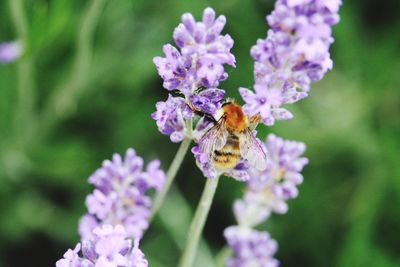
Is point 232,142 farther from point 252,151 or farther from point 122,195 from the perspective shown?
point 122,195

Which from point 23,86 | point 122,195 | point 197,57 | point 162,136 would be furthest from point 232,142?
point 162,136

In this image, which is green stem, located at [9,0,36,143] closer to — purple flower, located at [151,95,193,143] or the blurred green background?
the blurred green background

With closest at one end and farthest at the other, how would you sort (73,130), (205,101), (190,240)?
(205,101) < (190,240) < (73,130)

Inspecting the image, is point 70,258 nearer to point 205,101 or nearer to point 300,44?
point 205,101

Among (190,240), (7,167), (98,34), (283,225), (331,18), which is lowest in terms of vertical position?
(190,240)

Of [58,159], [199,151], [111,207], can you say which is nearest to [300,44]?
[199,151]

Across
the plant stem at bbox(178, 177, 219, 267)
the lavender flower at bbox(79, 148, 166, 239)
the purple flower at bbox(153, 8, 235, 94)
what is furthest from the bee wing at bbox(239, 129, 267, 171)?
the lavender flower at bbox(79, 148, 166, 239)

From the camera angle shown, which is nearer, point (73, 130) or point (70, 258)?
point (70, 258)
